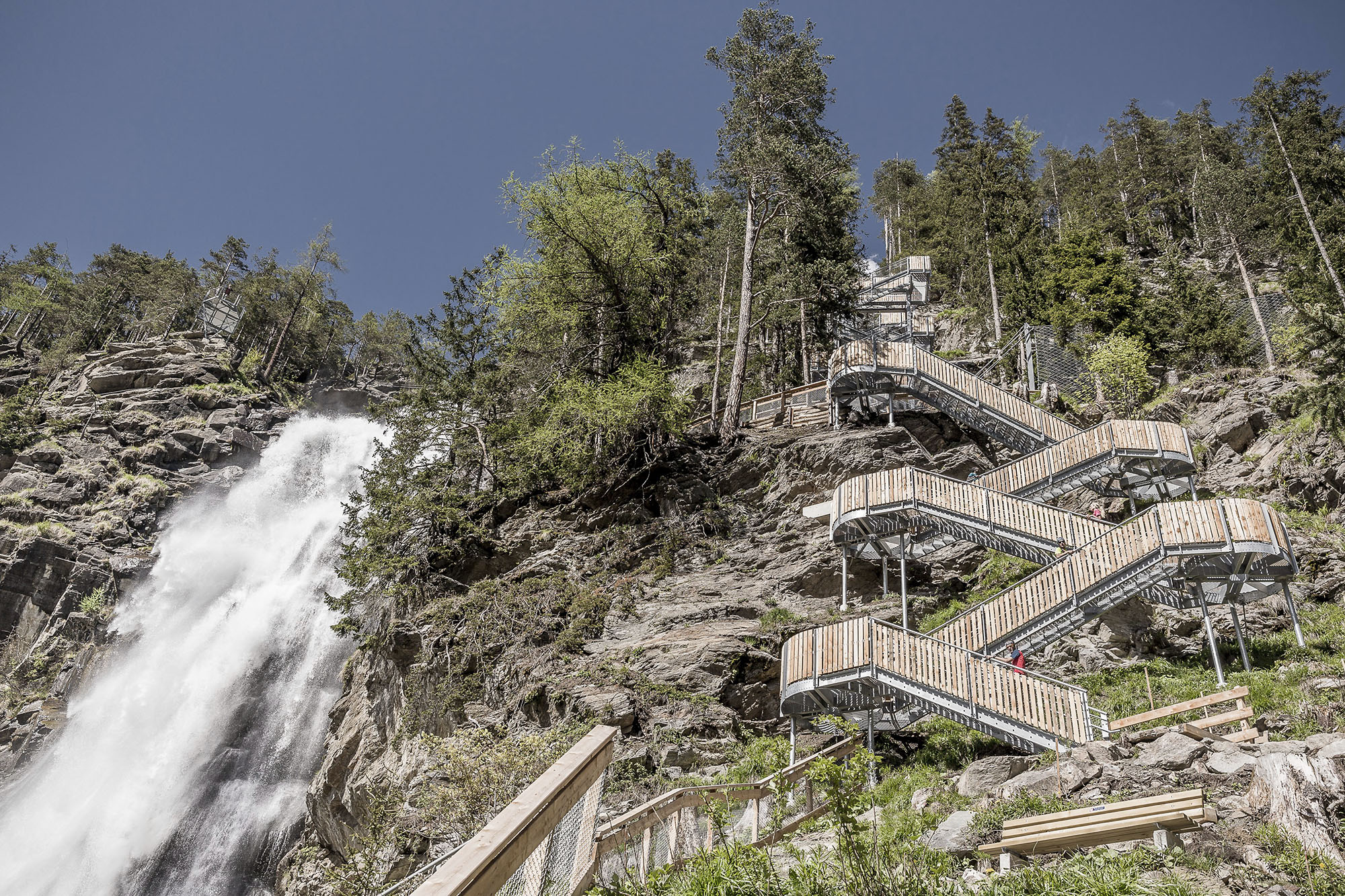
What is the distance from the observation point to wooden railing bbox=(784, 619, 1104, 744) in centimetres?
1184

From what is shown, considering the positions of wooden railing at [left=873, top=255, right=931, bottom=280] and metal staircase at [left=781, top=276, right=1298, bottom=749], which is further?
wooden railing at [left=873, top=255, right=931, bottom=280]

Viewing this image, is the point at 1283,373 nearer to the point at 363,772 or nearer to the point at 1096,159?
the point at 363,772

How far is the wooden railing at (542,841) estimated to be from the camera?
91.2 inches

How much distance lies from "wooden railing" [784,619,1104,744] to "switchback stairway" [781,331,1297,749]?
0.02 meters

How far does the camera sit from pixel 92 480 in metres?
44.0

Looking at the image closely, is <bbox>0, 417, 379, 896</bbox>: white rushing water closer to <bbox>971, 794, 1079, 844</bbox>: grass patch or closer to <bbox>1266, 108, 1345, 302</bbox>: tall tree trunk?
<bbox>971, 794, 1079, 844</bbox>: grass patch

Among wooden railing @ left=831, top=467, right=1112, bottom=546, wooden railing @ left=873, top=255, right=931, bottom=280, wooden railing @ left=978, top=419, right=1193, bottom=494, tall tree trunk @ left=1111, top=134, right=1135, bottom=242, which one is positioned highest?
tall tree trunk @ left=1111, top=134, right=1135, bottom=242

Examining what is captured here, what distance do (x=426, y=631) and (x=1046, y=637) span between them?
51.0 feet

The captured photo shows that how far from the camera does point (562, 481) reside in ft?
81.6

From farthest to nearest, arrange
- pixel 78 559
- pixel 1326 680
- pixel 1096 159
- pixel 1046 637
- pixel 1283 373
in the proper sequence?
pixel 1096 159 → pixel 78 559 → pixel 1283 373 → pixel 1046 637 → pixel 1326 680

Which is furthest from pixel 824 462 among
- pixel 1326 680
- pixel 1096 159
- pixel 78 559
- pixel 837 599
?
pixel 1096 159

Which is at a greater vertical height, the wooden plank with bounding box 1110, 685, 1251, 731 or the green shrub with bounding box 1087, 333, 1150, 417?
the green shrub with bounding box 1087, 333, 1150, 417

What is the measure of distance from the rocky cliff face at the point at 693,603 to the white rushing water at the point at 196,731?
404 centimetres

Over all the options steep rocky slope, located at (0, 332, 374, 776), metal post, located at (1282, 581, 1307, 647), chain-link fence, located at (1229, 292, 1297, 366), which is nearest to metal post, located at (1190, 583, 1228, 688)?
metal post, located at (1282, 581, 1307, 647)
